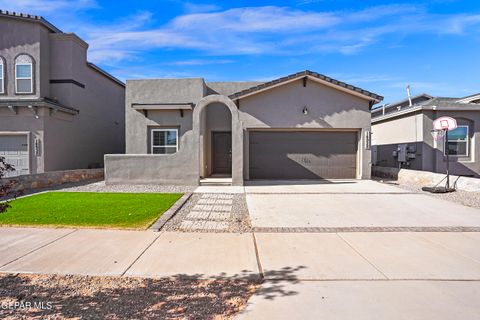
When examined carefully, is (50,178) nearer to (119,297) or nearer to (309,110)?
(119,297)

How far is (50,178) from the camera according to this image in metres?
12.3

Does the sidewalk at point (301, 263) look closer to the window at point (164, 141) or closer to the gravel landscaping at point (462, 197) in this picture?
the gravel landscaping at point (462, 197)

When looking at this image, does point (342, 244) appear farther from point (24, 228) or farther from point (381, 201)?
point (24, 228)

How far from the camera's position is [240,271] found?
162 inches

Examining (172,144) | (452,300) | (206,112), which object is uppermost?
(206,112)


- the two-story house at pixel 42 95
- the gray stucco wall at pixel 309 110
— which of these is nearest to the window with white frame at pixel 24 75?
the two-story house at pixel 42 95

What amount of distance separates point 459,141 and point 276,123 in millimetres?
9919

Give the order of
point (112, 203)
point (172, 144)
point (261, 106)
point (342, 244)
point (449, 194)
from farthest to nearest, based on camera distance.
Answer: point (172, 144)
point (261, 106)
point (449, 194)
point (112, 203)
point (342, 244)

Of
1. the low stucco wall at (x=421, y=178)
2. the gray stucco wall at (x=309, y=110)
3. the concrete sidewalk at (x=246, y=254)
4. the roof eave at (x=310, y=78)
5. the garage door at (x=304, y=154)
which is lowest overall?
the concrete sidewalk at (x=246, y=254)

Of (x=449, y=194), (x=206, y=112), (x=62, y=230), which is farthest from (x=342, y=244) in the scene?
(x=206, y=112)

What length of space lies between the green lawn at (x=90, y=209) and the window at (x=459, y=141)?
14362 mm

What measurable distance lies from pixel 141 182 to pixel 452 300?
36.0ft

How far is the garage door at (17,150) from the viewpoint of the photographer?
541 inches

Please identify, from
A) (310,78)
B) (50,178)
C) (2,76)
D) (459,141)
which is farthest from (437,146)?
(2,76)
